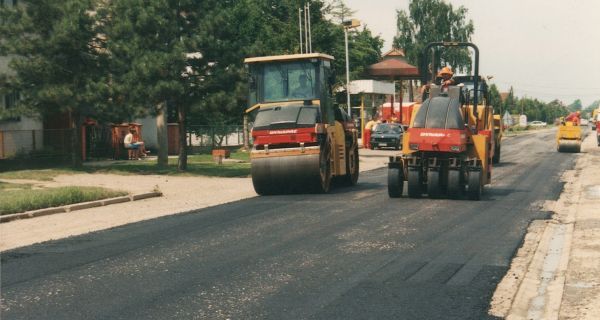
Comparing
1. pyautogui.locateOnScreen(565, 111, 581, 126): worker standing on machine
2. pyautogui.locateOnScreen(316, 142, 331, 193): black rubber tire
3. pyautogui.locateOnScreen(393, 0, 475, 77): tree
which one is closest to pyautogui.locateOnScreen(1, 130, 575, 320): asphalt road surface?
pyautogui.locateOnScreen(316, 142, 331, 193): black rubber tire

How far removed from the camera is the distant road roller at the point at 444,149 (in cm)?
1639

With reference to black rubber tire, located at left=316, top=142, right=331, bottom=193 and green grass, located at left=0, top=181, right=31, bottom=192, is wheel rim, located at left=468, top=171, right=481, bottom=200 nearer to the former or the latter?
black rubber tire, located at left=316, top=142, right=331, bottom=193

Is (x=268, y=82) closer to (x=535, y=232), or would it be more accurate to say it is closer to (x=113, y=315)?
(x=535, y=232)

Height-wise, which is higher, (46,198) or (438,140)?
(438,140)

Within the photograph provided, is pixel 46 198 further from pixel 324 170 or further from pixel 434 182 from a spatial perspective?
pixel 434 182

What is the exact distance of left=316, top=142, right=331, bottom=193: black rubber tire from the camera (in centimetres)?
1844

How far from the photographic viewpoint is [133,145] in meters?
34.9

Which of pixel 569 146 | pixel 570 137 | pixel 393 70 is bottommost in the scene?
pixel 569 146

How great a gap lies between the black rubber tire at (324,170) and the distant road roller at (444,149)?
188 centimetres

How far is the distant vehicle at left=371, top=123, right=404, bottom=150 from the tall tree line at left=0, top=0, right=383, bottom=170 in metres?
22.0

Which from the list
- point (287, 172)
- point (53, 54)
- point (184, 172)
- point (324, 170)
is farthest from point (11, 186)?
point (324, 170)

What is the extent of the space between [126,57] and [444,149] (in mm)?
13513

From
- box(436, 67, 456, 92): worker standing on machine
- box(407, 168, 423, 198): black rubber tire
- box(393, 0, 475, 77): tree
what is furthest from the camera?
box(393, 0, 475, 77): tree

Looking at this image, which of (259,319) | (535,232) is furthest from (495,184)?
(259,319)
